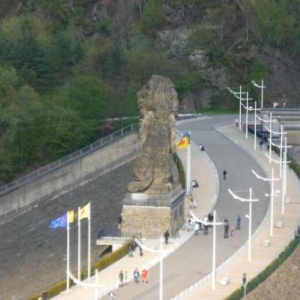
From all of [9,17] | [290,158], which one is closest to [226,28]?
[9,17]

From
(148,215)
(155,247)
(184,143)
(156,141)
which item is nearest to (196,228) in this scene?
(148,215)

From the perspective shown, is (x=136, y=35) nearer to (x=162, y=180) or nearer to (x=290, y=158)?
(x=290, y=158)

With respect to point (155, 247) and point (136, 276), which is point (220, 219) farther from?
point (136, 276)

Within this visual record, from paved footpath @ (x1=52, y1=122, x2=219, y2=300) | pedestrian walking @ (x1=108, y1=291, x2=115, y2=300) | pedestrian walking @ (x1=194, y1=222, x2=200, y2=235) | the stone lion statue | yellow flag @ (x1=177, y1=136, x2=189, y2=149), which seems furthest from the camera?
yellow flag @ (x1=177, y1=136, x2=189, y2=149)

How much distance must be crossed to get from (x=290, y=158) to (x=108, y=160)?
1100 cm

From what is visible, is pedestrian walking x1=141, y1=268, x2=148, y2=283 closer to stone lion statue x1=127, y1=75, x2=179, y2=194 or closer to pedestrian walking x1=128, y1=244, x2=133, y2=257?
pedestrian walking x1=128, y1=244, x2=133, y2=257

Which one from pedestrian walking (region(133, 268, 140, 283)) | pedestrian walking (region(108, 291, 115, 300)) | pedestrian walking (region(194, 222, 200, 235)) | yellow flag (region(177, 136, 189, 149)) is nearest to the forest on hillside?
yellow flag (region(177, 136, 189, 149))

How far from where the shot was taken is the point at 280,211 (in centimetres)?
5322

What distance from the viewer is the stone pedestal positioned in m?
48.6

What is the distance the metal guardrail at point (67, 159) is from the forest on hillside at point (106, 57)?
226 centimetres

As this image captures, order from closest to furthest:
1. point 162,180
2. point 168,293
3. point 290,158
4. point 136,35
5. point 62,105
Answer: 1. point 168,293
2. point 162,180
3. point 290,158
4. point 62,105
5. point 136,35

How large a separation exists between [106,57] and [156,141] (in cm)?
3442

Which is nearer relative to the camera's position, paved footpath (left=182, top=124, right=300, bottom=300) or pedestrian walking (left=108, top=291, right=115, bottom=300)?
pedestrian walking (left=108, top=291, right=115, bottom=300)

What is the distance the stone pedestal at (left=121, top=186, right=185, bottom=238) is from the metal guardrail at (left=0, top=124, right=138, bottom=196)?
16163mm
